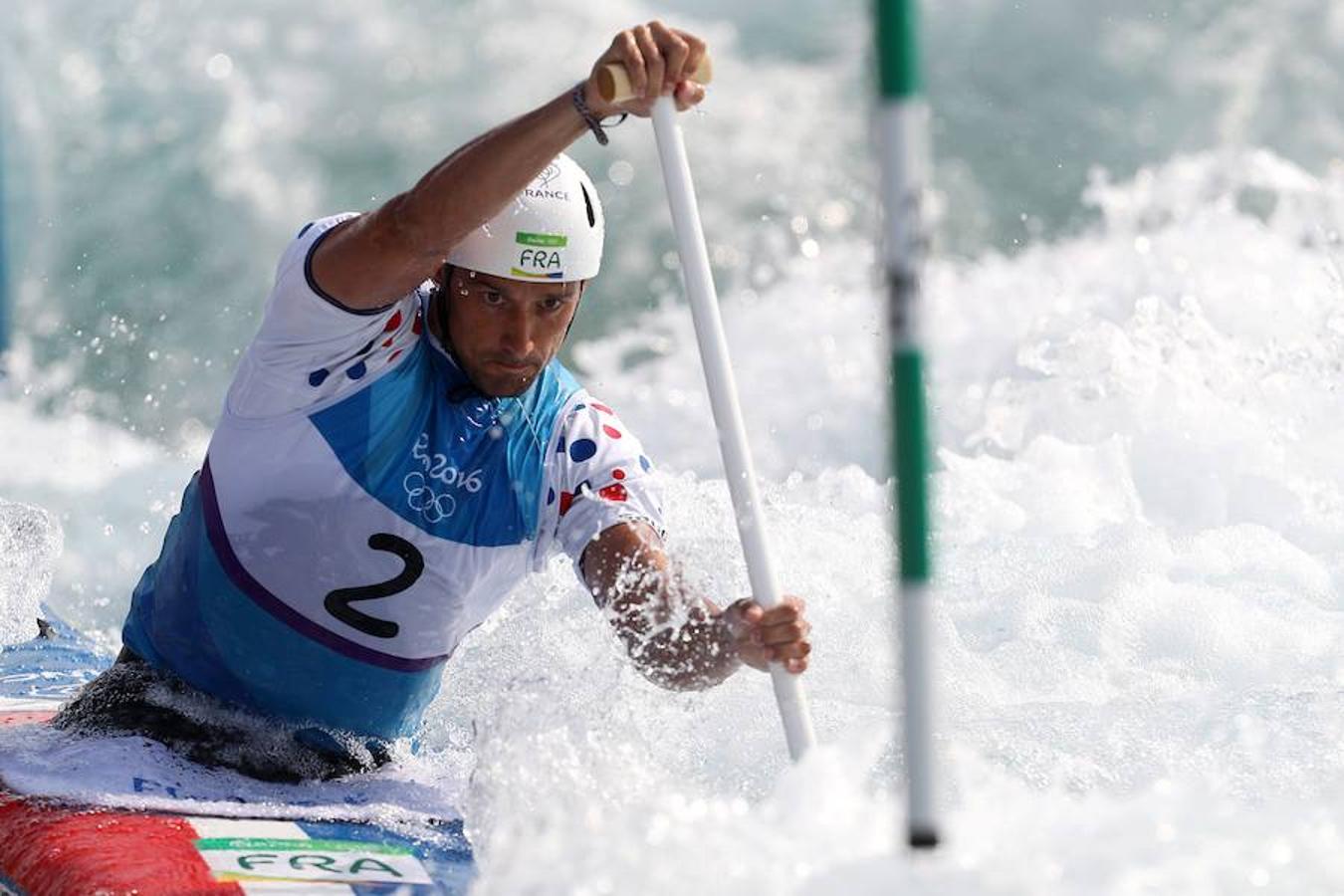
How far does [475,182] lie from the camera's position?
2.88m

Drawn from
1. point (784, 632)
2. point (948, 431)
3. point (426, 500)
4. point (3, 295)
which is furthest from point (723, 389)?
point (3, 295)

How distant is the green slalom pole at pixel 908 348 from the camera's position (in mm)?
1976

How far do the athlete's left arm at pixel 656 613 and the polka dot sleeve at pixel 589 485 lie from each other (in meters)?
0.03

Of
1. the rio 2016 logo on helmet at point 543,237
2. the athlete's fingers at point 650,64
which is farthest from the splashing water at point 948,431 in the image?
the athlete's fingers at point 650,64

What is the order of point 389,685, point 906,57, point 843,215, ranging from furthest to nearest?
point 843,215 → point 389,685 → point 906,57

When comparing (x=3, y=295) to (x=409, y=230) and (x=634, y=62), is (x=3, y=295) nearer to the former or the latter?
(x=409, y=230)

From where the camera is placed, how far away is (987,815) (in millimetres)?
2297

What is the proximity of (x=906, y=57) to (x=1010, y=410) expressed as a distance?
4385mm

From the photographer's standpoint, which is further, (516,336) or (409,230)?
(516,336)

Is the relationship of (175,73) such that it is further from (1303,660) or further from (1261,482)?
(1303,660)

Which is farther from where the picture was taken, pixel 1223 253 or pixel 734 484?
pixel 1223 253

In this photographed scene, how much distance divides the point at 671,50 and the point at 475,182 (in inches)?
13.7

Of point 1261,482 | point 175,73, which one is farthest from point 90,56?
point 1261,482

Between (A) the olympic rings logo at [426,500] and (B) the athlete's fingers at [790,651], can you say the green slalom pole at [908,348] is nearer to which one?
(B) the athlete's fingers at [790,651]
